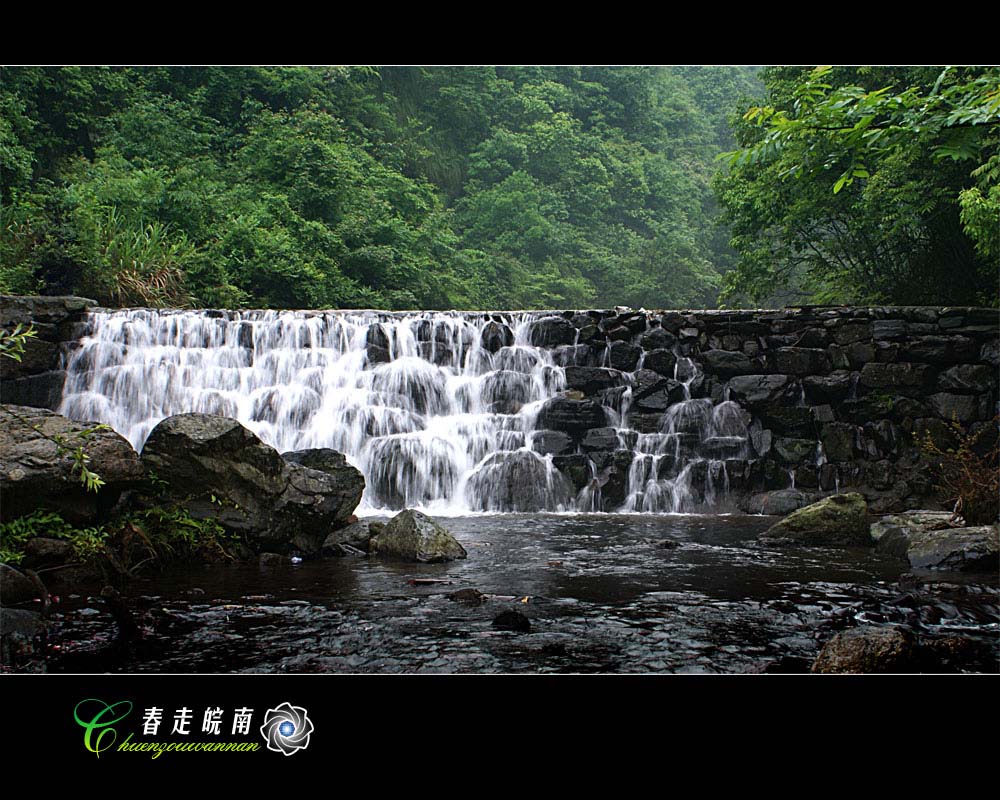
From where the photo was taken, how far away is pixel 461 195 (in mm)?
31953

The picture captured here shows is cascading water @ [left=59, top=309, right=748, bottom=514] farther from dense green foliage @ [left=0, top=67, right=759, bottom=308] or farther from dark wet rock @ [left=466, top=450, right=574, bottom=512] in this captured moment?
dense green foliage @ [left=0, top=67, right=759, bottom=308]

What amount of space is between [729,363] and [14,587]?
9880mm

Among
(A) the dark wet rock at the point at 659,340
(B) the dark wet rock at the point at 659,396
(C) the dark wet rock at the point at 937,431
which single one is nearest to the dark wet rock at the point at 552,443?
(B) the dark wet rock at the point at 659,396

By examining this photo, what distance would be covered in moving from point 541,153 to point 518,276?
7542mm

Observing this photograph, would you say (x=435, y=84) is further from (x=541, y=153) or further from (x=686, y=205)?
(x=686, y=205)

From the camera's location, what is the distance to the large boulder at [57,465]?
5.75 meters

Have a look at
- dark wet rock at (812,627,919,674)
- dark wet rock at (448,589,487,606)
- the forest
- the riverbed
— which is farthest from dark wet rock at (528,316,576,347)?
dark wet rock at (812,627,919,674)

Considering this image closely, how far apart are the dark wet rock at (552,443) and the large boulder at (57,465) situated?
19.9 feet

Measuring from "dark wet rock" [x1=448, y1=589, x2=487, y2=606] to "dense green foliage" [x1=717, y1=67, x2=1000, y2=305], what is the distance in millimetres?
3458

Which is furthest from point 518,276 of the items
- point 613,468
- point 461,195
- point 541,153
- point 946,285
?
point 613,468

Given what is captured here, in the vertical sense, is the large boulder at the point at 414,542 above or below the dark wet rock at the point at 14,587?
above

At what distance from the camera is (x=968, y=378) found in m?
11.6

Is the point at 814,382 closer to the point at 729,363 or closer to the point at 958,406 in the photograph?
the point at 729,363

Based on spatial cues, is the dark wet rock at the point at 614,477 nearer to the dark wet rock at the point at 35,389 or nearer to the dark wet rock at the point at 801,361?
the dark wet rock at the point at 801,361
